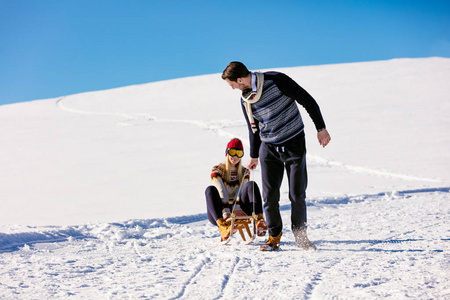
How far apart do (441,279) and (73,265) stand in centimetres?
222

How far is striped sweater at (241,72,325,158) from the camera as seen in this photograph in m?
3.38

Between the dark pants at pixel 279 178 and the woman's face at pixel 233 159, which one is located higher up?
the woman's face at pixel 233 159

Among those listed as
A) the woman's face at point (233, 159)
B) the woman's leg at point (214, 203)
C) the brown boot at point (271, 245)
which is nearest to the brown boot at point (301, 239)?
the brown boot at point (271, 245)

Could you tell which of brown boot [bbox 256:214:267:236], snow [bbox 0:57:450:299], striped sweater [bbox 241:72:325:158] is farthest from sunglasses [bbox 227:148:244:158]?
snow [bbox 0:57:450:299]

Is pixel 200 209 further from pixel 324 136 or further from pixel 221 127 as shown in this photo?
pixel 221 127

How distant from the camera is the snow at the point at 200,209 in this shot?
99.9 inches

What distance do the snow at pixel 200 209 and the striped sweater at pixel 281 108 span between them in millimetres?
875

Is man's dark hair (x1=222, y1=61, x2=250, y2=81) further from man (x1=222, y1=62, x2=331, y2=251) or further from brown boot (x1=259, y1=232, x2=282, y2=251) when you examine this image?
brown boot (x1=259, y1=232, x2=282, y2=251)

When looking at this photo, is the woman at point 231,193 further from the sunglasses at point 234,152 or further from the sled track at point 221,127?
the sled track at point 221,127

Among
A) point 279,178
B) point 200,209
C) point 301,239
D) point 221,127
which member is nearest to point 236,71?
point 279,178

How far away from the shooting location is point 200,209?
5902 millimetres

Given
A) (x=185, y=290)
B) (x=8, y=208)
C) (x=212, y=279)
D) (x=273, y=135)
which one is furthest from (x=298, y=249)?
(x=8, y=208)

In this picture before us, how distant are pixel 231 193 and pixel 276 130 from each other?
835mm

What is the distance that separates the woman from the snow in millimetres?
262
